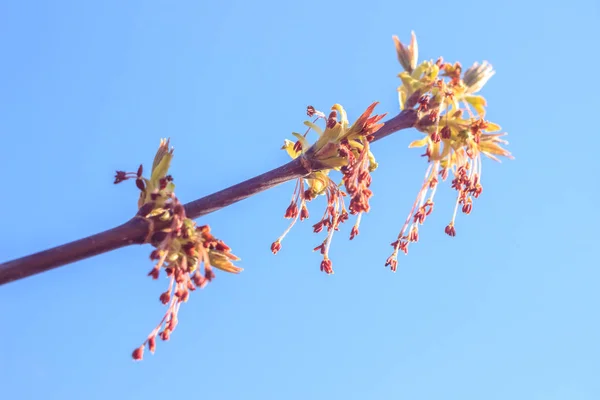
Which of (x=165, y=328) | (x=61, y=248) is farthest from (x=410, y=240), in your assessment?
(x=61, y=248)

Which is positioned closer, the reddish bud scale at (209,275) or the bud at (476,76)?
the reddish bud scale at (209,275)

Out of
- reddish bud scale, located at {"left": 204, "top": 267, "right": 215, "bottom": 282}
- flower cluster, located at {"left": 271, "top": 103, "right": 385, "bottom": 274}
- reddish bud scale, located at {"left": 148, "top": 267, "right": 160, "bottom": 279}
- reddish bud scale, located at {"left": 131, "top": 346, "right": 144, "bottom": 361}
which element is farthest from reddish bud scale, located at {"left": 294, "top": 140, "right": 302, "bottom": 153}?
reddish bud scale, located at {"left": 131, "top": 346, "right": 144, "bottom": 361}

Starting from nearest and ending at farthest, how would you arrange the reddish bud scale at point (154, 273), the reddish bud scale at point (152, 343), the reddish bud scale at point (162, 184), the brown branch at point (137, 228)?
the brown branch at point (137, 228)
the reddish bud scale at point (154, 273)
the reddish bud scale at point (162, 184)
the reddish bud scale at point (152, 343)

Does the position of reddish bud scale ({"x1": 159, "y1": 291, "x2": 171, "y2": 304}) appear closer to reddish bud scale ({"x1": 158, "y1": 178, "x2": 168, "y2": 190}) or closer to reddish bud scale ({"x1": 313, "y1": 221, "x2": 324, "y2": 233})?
reddish bud scale ({"x1": 158, "y1": 178, "x2": 168, "y2": 190})

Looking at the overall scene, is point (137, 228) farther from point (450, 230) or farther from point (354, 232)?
point (450, 230)

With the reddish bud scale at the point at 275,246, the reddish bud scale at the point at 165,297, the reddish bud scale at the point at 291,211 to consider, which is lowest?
the reddish bud scale at the point at 165,297

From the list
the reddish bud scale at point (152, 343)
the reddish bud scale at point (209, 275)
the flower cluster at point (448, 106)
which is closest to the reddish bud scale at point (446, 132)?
the flower cluster at point (448, 106)

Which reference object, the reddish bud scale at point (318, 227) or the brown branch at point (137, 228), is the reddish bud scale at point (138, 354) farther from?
the reddish bud scale at point (318, 227)
